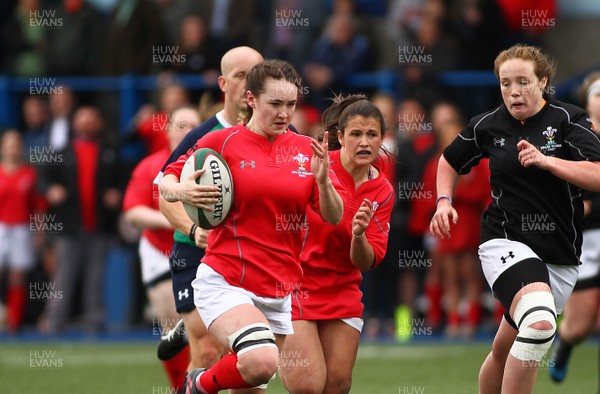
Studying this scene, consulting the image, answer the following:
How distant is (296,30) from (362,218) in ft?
29.5

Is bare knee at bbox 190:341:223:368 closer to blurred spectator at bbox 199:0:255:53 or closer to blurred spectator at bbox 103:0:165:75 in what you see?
blurred spectator at bbox 199:0:255:53

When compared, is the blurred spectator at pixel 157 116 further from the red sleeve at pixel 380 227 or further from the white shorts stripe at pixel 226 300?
the white shorts stripe at pixel 226 300

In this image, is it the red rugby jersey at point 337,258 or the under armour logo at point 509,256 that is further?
the red rugby jersey at point 337,258

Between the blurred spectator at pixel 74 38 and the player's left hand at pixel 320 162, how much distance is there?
1075cm

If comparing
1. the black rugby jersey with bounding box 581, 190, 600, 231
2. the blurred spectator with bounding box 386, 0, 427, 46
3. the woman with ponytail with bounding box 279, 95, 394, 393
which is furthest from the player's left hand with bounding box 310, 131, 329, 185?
the blurred spectator with bounding box 386, 0, 427, 46

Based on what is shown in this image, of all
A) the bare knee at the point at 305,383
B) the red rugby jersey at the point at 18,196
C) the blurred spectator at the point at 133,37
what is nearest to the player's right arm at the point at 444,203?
the bare knee at the point at 305,383

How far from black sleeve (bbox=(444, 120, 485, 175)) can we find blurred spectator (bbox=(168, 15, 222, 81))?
8.09m

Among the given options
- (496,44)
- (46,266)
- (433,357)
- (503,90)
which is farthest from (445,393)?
(46,266)

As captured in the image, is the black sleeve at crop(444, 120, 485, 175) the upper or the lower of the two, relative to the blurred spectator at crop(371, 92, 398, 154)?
lower

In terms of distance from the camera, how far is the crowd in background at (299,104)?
566 inches

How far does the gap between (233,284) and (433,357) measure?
6.17 m

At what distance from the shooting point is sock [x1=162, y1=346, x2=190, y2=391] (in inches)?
361

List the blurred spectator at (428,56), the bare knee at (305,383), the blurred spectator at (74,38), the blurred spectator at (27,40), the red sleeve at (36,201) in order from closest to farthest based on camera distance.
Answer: the bare knee at (305,383), the blurred spectator at (428,56), the red sleeve at (36,201), the blurred spectator at (74,38), the blurred spectator at (27,40)

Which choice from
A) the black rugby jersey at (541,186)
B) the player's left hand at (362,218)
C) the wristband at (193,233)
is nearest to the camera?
the player's left hand at (362,218)
